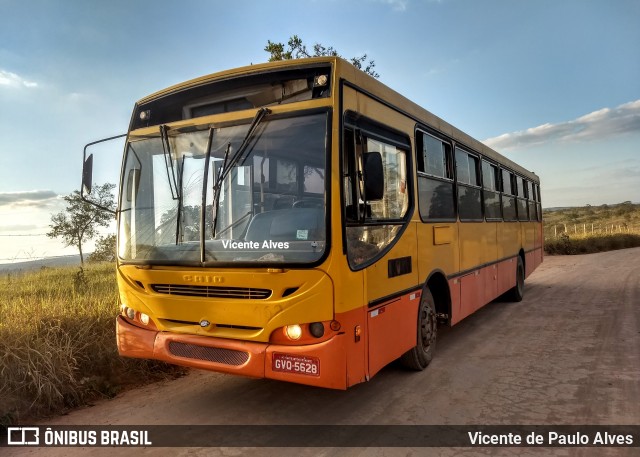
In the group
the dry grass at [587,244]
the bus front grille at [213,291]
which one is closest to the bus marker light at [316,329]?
the bus front grille at [213,291]

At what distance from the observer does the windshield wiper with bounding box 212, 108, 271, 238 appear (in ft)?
12.4

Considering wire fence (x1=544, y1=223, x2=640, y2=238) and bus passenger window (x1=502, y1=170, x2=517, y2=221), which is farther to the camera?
wire fence (x1=544, y1=223, x2=640, y2=238)

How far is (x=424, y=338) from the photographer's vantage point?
5.28 metres

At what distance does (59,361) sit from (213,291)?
2249 millimetres

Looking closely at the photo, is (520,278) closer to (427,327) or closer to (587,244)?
(427,327)

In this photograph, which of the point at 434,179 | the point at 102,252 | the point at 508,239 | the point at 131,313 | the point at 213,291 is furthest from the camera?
the point at 102,252

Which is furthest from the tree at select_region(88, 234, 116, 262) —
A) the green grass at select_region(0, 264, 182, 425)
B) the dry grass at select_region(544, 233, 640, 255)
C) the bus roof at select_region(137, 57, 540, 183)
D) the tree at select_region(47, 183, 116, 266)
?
the dry grass at select_region(544, 233, 640, 255)

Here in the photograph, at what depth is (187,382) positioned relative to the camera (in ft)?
16.7

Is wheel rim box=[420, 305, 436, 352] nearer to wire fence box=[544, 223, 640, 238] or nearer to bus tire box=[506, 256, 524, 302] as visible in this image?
bus tire box=[506, 256, 524, 302]

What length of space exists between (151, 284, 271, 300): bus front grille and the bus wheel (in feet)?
7.10

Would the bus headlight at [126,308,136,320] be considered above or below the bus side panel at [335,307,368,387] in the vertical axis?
above

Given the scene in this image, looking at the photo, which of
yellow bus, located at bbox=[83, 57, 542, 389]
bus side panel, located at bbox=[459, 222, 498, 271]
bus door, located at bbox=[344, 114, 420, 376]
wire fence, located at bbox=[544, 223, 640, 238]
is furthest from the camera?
wire fence, located at bbox=[544, 223, 640, 238]

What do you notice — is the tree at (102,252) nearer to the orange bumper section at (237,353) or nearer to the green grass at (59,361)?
the green grass at (59,361)

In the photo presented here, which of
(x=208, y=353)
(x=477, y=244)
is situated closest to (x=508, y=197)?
(x=477, y=244)
